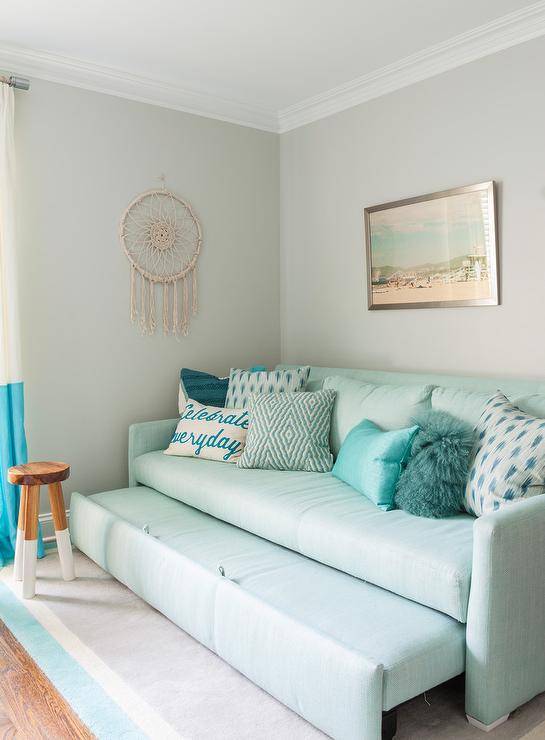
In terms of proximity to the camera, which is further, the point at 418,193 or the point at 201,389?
the point at 201,389

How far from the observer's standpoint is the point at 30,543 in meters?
2.79

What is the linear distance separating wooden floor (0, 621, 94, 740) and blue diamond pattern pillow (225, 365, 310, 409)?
1618 mm

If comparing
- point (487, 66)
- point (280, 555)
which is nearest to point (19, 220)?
point (280, 555)

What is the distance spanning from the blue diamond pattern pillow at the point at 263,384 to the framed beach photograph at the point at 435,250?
2.01 feet

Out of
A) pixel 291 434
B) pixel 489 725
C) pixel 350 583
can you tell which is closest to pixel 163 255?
pixel 291 434

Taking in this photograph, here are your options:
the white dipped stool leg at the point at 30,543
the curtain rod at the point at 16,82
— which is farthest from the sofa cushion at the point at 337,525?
the curtain rod at the point at 16,82

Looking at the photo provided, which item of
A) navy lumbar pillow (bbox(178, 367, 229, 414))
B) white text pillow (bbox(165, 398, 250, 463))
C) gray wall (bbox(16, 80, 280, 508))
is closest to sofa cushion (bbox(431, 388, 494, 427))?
white text pillow (bbox(165, 398, 250, 463))

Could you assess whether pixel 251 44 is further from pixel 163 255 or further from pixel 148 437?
pixel 148 437

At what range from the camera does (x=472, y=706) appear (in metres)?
1.91

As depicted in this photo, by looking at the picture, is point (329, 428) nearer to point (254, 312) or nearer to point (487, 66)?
point (254, 312)

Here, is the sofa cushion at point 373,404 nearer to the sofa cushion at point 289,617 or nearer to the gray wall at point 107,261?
the sofa cushion at point 289,617

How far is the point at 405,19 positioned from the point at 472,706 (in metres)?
2.68

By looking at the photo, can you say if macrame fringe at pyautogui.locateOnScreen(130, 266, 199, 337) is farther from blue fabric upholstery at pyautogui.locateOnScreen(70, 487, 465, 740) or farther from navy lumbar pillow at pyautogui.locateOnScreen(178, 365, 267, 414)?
blue fabric upholstery at pyautogui.locateOnScreen(70, 487, 465, 740)

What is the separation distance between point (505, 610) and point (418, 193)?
222 centimetres
